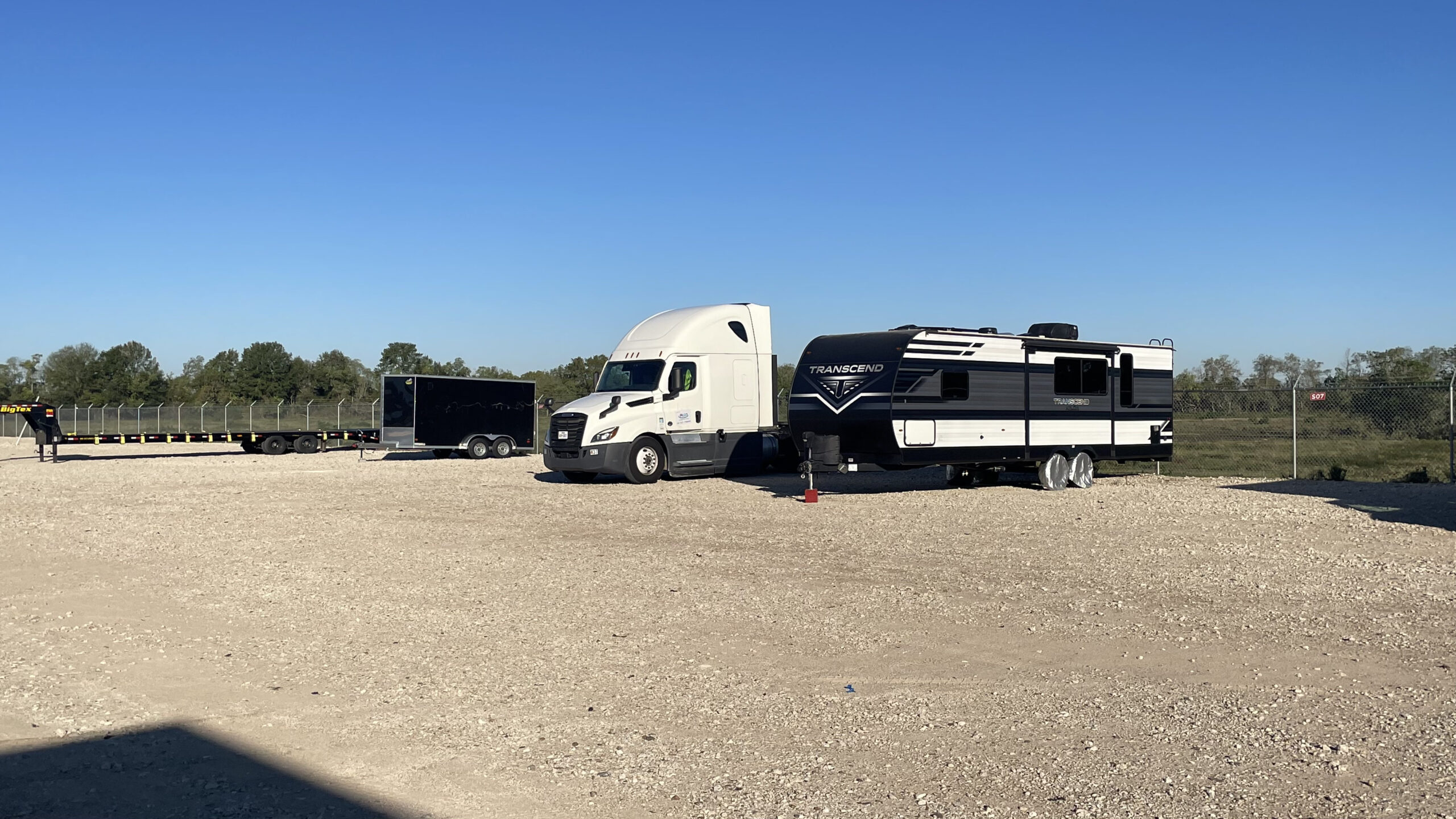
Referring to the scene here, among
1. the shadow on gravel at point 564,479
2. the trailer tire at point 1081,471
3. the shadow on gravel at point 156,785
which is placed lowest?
the shadow on gravel at point 156,785

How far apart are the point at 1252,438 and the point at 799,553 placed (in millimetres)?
23294

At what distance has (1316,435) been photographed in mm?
31531

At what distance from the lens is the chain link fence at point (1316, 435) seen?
22828 millimetres

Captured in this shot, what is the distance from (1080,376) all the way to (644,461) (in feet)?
27.5

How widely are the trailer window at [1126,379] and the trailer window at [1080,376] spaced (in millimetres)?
388

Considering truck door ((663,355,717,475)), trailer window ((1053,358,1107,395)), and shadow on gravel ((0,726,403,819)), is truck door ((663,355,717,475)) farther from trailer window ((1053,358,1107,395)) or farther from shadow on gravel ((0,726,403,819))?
shadow on gravel ((0,726,403,819))

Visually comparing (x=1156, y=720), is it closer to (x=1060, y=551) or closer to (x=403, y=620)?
(x=403, y=620)

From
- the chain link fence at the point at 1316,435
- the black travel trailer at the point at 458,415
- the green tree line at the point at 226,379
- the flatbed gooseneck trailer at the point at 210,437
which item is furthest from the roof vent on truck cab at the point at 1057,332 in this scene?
the green tree line at the point at 226,379

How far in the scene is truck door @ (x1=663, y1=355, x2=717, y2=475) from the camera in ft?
72.6

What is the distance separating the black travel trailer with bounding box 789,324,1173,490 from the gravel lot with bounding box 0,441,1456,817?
148 inches

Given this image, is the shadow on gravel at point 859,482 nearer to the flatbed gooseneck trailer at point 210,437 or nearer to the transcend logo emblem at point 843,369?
the transcend logo emblem at point 843,369

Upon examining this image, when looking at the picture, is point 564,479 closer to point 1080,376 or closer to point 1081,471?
point 1081,471

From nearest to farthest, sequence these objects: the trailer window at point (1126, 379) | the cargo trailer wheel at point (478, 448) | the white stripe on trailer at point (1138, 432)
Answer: the trailer window at point (1126, 379), the white stripe on trailer at point (1138, 432), the cargo trailer wheel at point (478, 448)

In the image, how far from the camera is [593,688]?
6.66 meters
